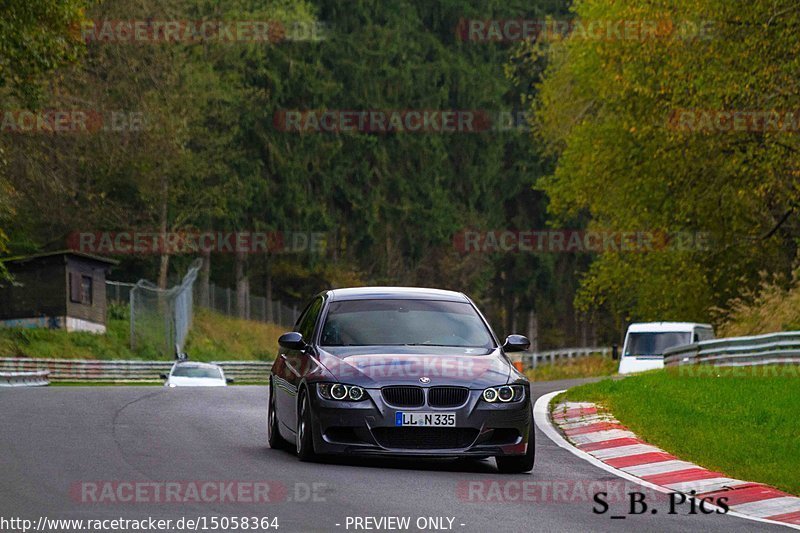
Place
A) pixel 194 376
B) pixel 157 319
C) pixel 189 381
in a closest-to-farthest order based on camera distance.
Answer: pixel 189 381, pixel 194 376, pixel 157 319

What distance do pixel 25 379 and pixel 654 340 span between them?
16.4 m

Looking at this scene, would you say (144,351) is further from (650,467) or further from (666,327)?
(650,467)

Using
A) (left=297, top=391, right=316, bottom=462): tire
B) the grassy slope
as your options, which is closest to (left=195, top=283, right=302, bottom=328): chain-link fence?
the grassy slope

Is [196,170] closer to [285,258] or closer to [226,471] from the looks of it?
[285,258]

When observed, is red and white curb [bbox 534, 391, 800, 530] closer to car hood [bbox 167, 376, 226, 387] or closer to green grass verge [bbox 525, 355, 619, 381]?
car hood [bbox 167, 376, 226, 387]

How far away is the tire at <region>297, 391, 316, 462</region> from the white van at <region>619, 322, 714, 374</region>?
85.2ft

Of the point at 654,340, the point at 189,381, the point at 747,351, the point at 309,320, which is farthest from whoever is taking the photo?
the point at 654,340

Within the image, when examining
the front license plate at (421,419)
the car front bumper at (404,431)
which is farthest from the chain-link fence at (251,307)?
the front license plate at (421,419)

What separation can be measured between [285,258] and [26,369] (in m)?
23.4

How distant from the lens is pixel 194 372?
132 feet

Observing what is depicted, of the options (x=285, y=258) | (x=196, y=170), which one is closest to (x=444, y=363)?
(x=196, y=170)

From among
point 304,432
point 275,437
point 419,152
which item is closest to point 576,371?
point 419,152

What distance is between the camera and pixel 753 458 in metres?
15.0

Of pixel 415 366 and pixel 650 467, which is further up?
pixel 415 366
